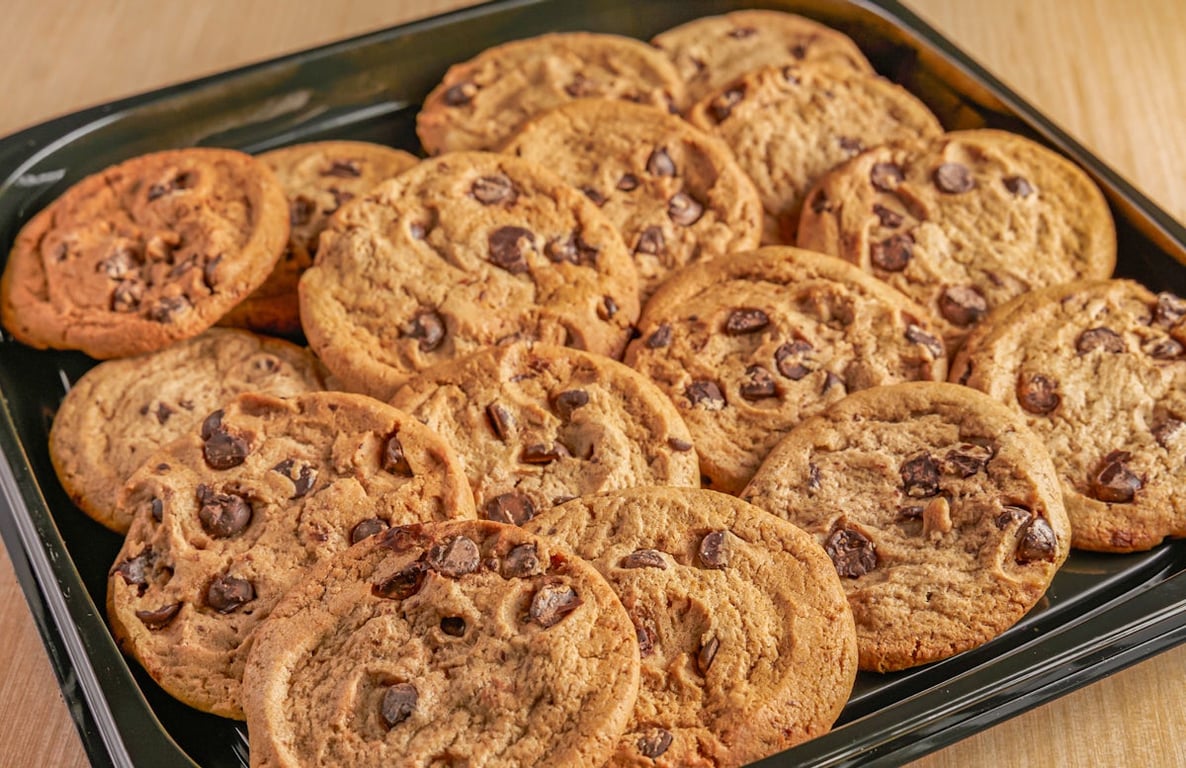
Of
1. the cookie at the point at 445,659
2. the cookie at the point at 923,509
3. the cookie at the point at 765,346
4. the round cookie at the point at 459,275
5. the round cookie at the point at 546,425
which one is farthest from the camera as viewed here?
the round cookie at the point at 459,275

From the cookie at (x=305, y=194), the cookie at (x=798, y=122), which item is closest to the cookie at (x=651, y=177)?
the cookie at (x=798, y=122)

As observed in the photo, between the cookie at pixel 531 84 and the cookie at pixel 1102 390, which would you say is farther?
the cookie at pixel 531 84

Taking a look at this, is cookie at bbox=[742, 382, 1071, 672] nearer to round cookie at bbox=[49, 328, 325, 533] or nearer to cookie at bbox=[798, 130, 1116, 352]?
cookie at bbox=[798, 130, 1116, 352]

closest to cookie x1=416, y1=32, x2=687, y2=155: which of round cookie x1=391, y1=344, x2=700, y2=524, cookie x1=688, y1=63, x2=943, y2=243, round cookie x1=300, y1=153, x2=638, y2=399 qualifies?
cookie x1=688, y1=63, x2=943, y2=243

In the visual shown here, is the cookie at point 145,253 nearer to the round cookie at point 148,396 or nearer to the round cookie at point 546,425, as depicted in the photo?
the round cookie at point 148,396

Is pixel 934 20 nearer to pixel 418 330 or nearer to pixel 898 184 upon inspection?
pixel 898 184

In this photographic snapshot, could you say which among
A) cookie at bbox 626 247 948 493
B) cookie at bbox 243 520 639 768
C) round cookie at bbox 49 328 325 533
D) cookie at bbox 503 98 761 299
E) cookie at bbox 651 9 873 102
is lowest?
round cookie at bbox 49 328 325 533

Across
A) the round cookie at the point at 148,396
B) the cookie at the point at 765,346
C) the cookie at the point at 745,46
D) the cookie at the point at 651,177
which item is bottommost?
the round cookie at the point at 148,396
